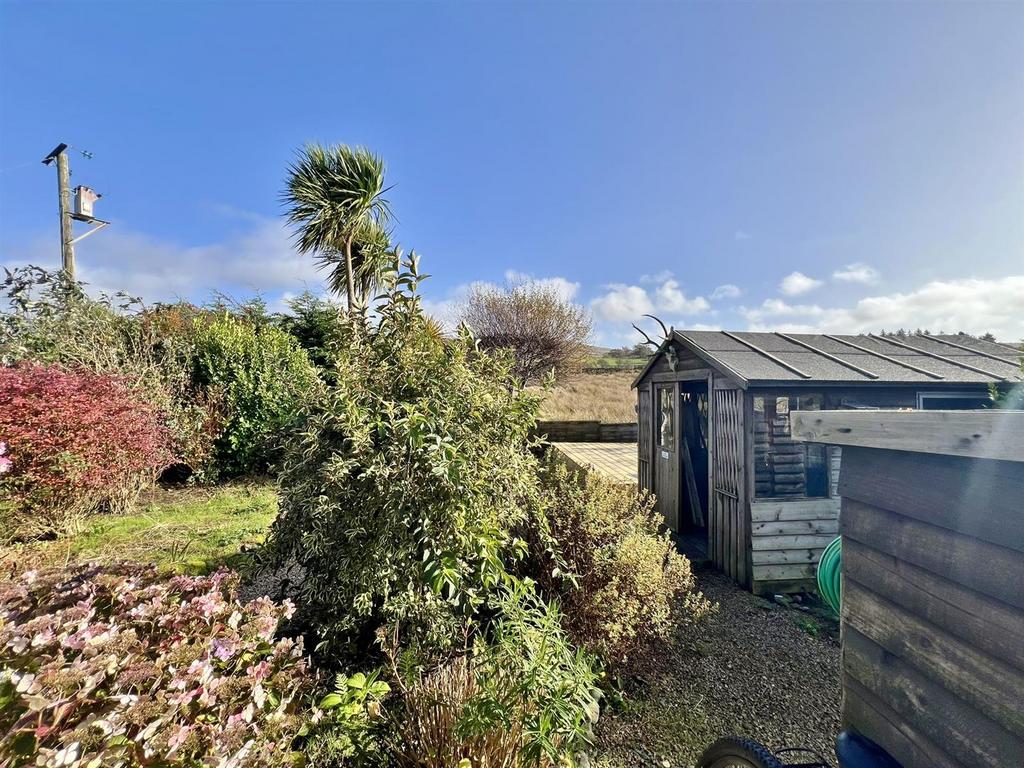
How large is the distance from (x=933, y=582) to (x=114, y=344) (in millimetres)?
10136

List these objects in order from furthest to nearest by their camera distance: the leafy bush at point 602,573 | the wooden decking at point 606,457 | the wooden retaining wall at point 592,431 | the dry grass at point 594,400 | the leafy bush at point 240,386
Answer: the dry grass at point 594,400 < the wooden retaining wall at point 592,431 < the wooden decking at point 606,457 < the leafy bush at point 240,386 < the leafy bush at point 602,573

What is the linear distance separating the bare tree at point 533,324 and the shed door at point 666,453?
492 inches

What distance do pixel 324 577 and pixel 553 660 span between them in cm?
136

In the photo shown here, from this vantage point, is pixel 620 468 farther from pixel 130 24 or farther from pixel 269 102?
pixel 130 24

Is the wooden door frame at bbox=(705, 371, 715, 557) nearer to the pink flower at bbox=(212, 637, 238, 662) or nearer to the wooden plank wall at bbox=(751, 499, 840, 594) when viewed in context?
the wooden plank wall at bbox=(751, 499, 840, 594)

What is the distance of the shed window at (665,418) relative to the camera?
6375 mm

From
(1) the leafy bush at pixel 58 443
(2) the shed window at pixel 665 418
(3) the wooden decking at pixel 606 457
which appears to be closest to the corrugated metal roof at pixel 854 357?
(2) the shed window at pixel 665 418

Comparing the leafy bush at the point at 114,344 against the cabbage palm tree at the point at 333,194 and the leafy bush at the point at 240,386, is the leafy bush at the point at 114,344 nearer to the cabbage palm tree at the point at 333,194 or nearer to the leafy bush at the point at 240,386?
the leafy bush at the point at 240,386

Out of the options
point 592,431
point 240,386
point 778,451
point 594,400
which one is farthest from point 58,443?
point 594,400

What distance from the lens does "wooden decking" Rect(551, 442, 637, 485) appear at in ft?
30.8

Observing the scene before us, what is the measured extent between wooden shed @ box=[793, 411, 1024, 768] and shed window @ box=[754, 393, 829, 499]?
133 inches

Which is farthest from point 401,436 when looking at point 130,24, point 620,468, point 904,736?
point 620,468

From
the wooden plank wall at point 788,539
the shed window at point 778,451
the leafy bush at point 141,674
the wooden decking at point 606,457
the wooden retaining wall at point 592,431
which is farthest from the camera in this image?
the wooden retaining wall at point 592,431

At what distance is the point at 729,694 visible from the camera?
2.98 metres
